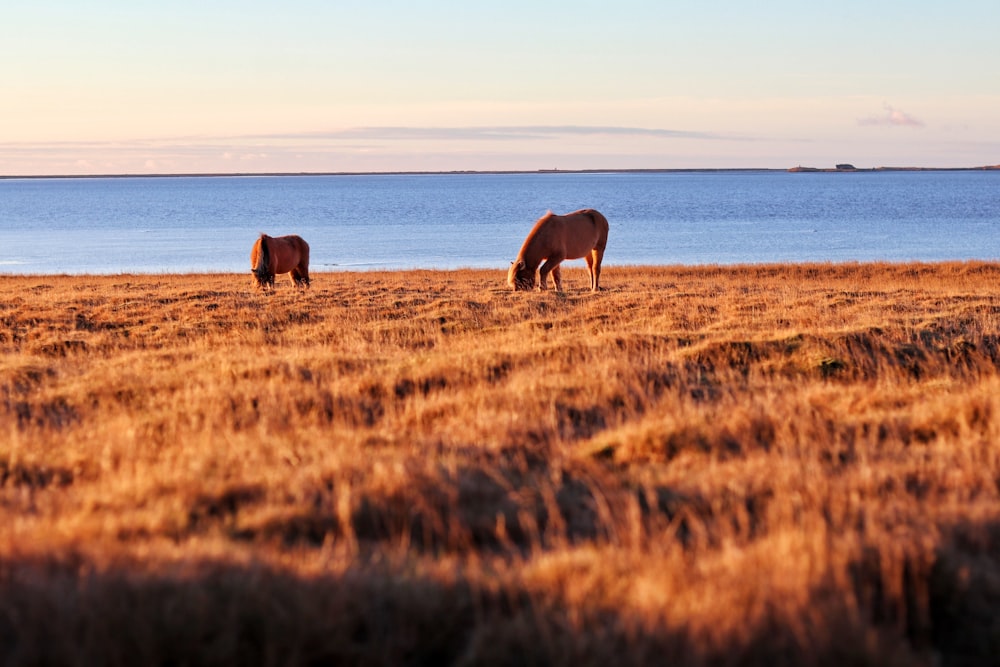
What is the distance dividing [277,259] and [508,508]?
20.6m

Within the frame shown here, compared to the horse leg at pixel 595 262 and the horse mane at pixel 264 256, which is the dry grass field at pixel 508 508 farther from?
the horse leg at pixel 595 262

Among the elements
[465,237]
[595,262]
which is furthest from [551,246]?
[465,237]

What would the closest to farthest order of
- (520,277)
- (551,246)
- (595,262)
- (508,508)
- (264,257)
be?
(508,508), (520,277), (551,246), (264,257), (595,262)

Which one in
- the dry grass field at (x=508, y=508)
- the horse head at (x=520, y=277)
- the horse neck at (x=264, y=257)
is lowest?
the dry grass field at (x=508, y=508)

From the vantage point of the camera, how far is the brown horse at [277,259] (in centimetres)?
2392

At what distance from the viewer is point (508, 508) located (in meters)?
5.27

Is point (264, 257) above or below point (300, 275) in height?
above

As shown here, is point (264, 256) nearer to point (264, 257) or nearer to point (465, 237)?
point (264, 257)

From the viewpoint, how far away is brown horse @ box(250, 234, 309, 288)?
23.9 meters

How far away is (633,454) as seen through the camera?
21.1ft

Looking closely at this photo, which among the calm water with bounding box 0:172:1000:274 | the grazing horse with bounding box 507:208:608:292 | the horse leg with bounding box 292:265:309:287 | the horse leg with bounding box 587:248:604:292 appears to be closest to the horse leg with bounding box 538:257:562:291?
the grazing horse with bounding box 507:208:608:292

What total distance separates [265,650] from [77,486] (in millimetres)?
2699

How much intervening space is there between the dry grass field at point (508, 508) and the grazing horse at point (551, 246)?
11.5 metres

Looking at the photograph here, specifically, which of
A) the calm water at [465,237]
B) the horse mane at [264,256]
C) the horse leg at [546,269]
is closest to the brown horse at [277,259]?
the horse mane at [264,256]
